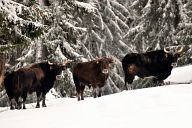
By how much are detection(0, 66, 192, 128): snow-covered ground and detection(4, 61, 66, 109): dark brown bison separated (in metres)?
2.44

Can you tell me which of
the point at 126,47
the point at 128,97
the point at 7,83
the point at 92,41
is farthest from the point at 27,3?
the point at 126,47

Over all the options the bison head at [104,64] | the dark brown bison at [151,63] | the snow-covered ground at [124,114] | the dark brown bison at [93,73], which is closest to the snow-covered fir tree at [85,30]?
the dark brown bison at [93,73]

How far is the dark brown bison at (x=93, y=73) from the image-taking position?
17266 millimetres

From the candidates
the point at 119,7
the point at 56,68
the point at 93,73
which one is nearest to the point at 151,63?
the point at 93,73

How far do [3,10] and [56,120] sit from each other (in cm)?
415

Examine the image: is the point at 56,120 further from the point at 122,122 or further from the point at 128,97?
the point at 128,97

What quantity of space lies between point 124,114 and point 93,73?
21.8 ft

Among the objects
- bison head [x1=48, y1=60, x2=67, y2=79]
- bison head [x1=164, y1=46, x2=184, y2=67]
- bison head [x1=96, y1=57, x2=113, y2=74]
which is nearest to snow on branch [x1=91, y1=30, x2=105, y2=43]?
bison head [x1=164, y1=46, x2=184, y2=67]

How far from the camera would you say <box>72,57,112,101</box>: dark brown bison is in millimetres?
17266

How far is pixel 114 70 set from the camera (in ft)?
111

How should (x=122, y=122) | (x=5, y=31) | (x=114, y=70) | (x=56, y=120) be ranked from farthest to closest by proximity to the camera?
(x=114, y=70) → (x=5, y=31) → (x=56, y=120) → (x=122, y=122)

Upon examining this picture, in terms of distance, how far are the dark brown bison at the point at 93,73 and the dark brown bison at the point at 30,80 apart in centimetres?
90

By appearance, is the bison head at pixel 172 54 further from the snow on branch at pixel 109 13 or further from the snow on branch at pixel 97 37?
the snow on branch at pixel 109 13

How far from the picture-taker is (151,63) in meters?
20.2
